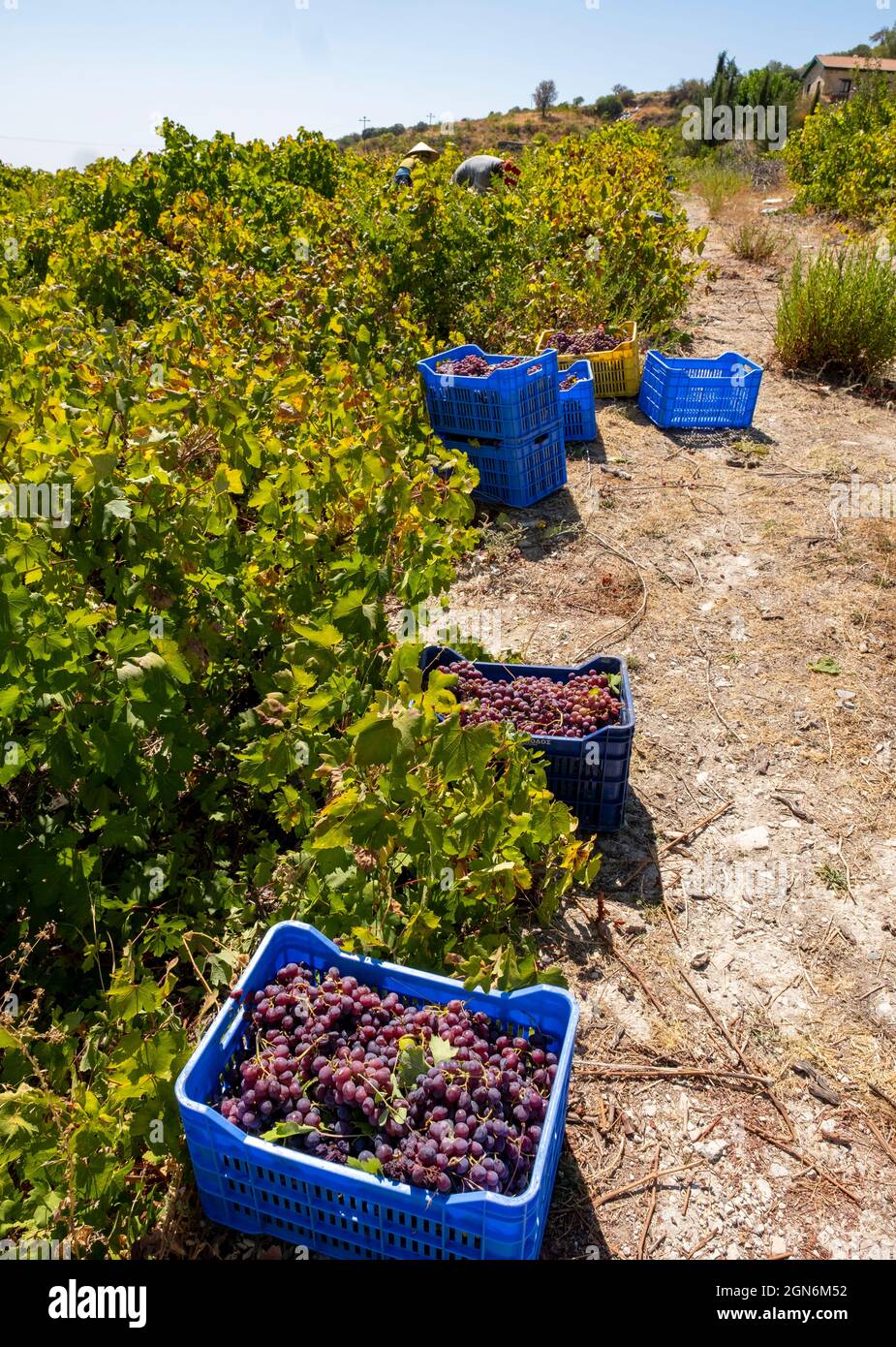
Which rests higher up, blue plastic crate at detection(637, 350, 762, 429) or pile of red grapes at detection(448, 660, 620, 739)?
blue plastic crate at detection(637, 350, 762, 429)

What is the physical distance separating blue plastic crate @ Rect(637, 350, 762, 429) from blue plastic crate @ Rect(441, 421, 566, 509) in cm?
143

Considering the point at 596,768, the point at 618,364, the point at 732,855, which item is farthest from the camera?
the point at 618,364

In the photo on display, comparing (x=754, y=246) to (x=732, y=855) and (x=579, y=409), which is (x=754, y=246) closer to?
(x=579, y=409)

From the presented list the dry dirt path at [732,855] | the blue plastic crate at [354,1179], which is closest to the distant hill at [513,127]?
the dry dirt path at [732,855]

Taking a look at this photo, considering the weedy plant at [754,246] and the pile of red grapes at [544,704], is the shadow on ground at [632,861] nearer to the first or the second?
the pile of red grapes at [544,704]

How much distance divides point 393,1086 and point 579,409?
16.9 feet

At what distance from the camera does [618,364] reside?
676 cm

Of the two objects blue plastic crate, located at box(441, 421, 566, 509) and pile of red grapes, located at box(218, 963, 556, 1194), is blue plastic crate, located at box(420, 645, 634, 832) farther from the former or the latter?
blue plastic crate, located at box(441, 421, 566, 509)

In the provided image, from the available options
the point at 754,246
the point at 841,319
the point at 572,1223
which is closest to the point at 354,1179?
the point at 572,1223

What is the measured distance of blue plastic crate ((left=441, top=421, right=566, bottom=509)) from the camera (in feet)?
16.8

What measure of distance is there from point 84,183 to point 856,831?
9.31 meters

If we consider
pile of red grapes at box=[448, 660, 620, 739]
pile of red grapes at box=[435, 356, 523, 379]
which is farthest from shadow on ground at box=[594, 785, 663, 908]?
pile of red grapes at box=[435, 356, 523, 379]

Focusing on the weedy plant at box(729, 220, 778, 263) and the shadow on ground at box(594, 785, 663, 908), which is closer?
the shadow on ground at box(594, 785, 663, 908)

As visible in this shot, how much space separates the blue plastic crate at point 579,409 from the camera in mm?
5973
